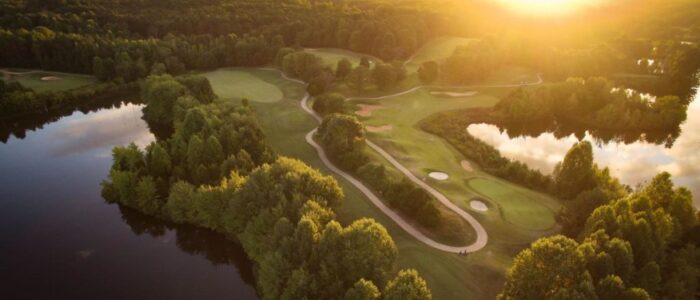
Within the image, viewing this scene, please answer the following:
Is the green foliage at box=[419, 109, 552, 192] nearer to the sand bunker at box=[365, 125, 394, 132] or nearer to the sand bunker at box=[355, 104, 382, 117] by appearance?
the sand bunker at box=[365, 125, 394, 132]

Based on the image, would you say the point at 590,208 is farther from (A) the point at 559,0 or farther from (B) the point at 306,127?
(A) the point at 559,0

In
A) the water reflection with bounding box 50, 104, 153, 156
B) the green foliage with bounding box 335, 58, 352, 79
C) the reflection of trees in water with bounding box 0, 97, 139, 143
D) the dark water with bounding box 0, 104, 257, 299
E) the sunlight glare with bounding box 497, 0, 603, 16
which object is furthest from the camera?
the sunlight glare with bounding box 497, 0, 603, 16

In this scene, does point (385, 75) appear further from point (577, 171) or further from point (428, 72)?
point (577, 171)

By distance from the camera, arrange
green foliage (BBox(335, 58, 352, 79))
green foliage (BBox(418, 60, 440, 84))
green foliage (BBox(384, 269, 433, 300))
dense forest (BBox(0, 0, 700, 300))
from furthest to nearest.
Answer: green foliage (BBox(418, 60, 440, 84))
green foliage (BBox(335, 58, 352, 79))
dense forest (BBox(0, 0, 700, 300))
green foliage (BBox(384, 269, 433, 300))

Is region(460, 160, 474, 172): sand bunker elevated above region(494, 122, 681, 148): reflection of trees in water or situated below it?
below

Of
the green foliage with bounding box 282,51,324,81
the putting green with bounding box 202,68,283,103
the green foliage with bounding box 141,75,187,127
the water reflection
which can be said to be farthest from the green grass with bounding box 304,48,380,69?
the water reflection

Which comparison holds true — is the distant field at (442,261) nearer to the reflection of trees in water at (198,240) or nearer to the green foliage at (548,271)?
the green foliage at (548,271)

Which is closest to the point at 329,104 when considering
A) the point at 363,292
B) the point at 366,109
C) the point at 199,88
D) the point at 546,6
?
the point at 366,109

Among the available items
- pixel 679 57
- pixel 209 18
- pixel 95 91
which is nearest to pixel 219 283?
pixel 95 91
